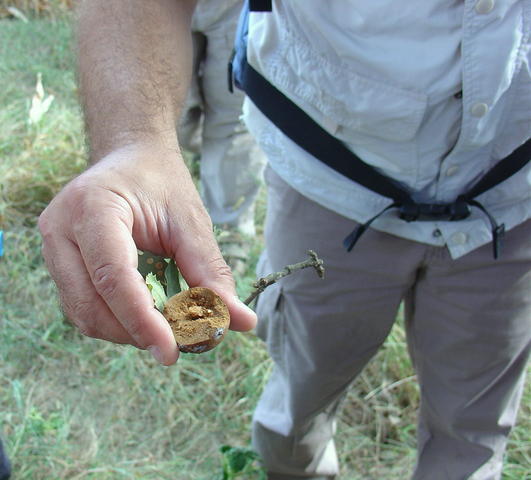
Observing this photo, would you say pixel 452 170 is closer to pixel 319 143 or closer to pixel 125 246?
pixel 319 143

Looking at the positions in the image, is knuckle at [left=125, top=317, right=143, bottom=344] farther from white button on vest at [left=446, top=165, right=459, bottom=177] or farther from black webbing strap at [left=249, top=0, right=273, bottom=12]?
white button on vest at [left=446, top=165, right=459, bottom=177]

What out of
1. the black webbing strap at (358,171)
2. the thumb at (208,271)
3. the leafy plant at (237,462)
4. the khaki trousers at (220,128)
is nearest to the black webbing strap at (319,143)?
the black webbing strap at (358,171)

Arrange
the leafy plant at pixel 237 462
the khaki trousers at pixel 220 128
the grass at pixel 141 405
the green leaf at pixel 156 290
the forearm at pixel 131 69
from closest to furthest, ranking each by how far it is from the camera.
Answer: the green leaf at pixel 156 290
the forearm at pixel 131 69
the leafy plant at pixel 237 462
the grass at pixel 141 405
the khaki trousers at pixel 220 128

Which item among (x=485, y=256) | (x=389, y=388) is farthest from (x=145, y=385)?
(x=485, y=256)

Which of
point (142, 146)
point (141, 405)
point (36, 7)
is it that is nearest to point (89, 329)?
point (142, 146)

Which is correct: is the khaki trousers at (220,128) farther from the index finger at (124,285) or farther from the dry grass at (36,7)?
the dry grass at (36,7)

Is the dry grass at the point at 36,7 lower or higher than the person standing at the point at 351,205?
lower

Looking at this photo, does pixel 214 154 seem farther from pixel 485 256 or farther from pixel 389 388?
pixel 485 256
